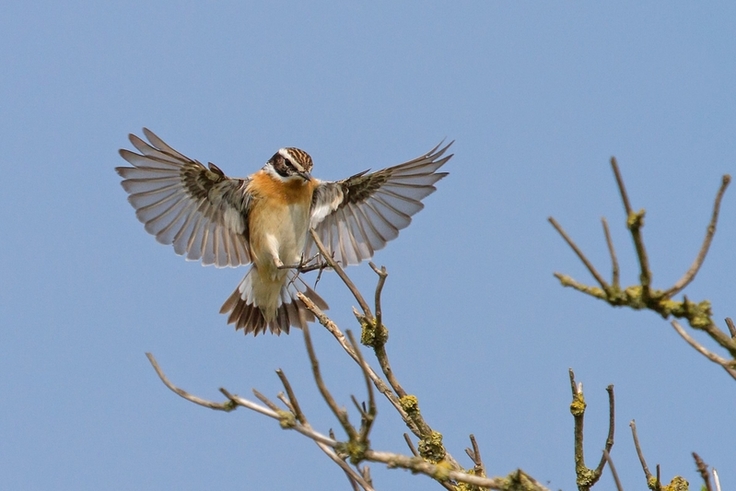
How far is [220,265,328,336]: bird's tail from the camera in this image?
9641 millimetres

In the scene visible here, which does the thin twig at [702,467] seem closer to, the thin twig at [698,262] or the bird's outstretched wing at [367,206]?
the thin twig at [698,262]

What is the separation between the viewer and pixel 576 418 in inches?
162

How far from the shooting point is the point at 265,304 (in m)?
9.73

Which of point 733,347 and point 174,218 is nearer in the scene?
point 733,347

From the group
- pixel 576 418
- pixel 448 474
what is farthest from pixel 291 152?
pixel 448 474

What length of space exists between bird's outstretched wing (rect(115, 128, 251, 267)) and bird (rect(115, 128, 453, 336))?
1cm

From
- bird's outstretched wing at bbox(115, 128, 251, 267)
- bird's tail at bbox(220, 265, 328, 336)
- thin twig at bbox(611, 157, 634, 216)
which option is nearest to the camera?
thin twig at bbox(611, 157, 634, 216)

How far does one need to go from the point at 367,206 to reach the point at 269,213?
120cm

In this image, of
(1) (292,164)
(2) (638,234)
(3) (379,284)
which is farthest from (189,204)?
(2) (638,234)

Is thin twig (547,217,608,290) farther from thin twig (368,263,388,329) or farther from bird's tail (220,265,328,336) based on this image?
bird's tail (220,265,328,336)

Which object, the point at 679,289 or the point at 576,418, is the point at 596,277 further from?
the point at 576,418

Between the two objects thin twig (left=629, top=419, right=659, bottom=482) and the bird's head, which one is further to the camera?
the bird's head

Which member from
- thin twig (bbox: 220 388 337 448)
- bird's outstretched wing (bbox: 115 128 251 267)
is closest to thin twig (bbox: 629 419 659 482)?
thin twig (bbox: 220 388 337 448)

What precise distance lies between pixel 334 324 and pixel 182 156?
14.0ft
